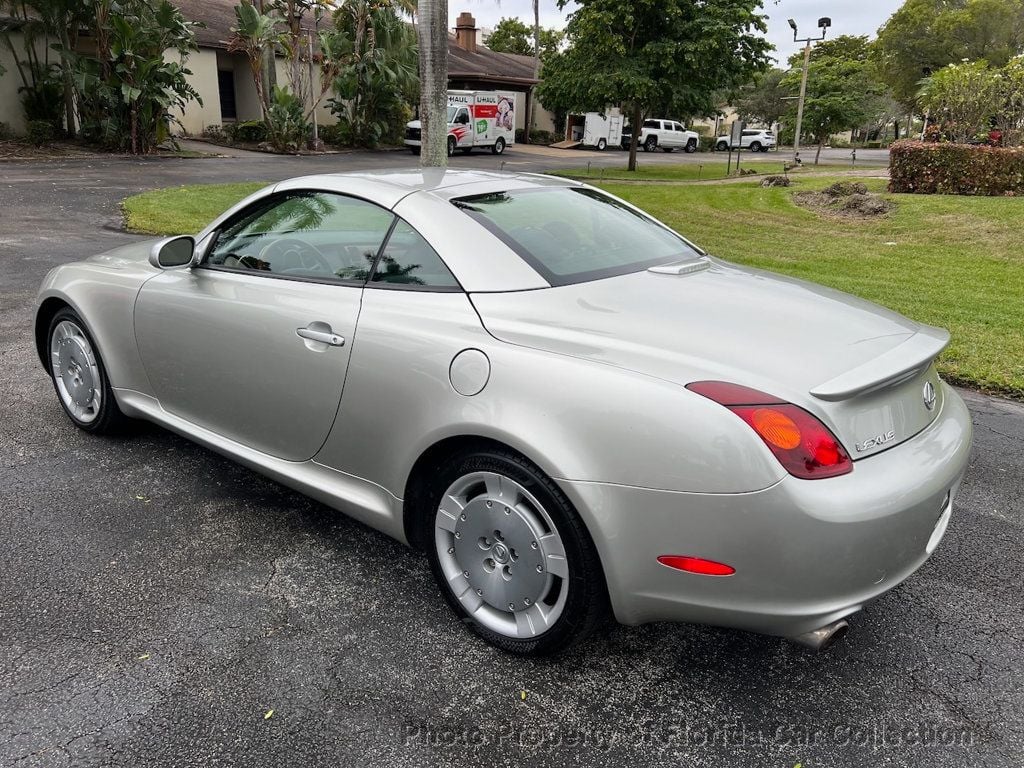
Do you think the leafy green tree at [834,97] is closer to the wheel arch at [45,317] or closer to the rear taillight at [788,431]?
the wheel arch at [45,317]

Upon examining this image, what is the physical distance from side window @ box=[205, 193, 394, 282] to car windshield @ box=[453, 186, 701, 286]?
1.29ft

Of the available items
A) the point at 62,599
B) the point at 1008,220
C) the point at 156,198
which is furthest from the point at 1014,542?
the point at 156,198

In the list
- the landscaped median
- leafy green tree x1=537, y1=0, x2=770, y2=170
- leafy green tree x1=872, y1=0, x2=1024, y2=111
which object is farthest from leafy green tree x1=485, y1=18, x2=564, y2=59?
the landscaped median

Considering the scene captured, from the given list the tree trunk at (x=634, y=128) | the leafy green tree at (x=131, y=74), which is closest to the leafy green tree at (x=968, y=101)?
the tree trunk at (x=634, y=128)

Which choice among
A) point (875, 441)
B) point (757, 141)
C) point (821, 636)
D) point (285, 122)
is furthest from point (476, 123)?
point (821, 636)

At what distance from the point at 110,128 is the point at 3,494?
2143 cm

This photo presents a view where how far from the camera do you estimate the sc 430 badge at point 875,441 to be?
2.16 meters

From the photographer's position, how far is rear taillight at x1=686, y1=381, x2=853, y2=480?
2037mm

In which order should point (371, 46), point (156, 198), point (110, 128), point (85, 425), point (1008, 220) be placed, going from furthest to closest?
point (371, 46)
point (110, 128)
point (156, 198)
point (1008, 220)
point (85, 425)

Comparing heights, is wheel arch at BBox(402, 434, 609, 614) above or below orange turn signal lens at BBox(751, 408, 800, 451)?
below

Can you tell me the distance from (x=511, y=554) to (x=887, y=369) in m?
1.26

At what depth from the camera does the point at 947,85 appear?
17609mm

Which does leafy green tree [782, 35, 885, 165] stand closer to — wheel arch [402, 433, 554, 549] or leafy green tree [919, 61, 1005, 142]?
leafy green tree [919, 61, 1005, 142]

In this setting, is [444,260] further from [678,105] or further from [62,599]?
[678,105]
